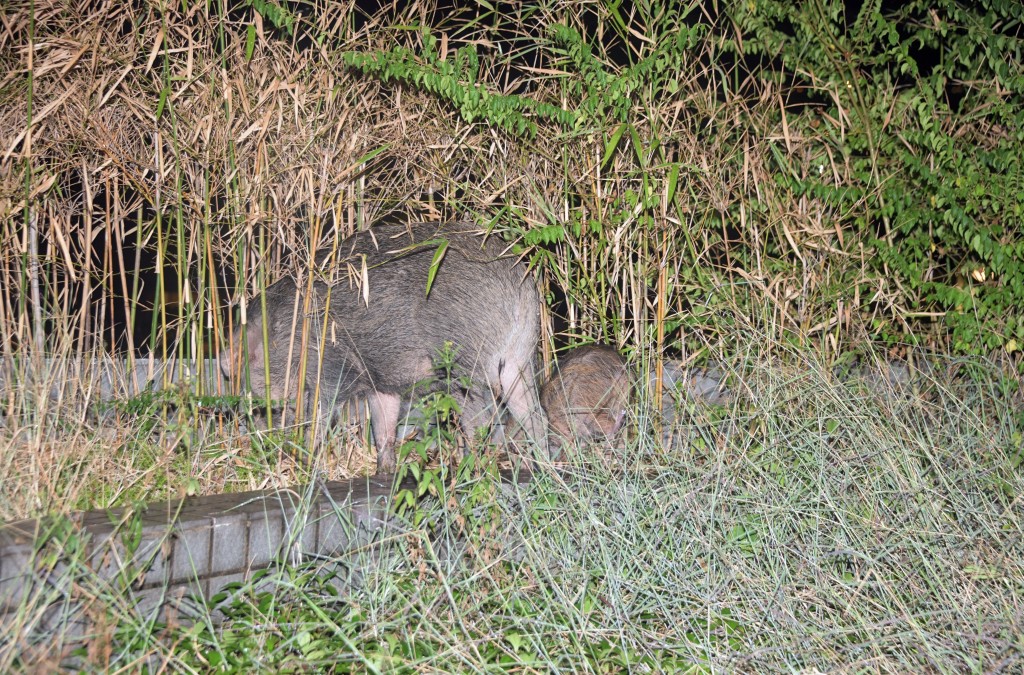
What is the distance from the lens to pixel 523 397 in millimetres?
3668

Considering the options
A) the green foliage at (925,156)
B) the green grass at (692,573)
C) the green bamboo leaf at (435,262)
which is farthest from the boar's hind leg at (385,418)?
the green foliage at (925,156)

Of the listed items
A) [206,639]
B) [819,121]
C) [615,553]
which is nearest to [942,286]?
[819,121]

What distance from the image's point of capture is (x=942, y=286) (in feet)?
12.8

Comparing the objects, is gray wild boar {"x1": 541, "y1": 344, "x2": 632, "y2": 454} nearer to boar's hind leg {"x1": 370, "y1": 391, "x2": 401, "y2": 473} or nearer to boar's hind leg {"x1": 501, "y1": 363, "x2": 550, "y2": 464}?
boar's hind leg {"x1": 501, "y1": 363, "x2": 550, "y2": 464}

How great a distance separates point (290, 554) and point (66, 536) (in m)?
0.62

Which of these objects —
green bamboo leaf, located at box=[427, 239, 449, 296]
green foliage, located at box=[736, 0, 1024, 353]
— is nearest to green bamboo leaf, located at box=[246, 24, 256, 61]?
green bamboo leaf, located at box=[427, 239, 449, 296]

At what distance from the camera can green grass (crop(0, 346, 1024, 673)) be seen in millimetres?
2340

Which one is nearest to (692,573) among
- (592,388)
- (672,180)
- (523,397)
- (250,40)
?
(592,388)

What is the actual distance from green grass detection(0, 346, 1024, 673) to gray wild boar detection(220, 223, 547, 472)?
0.56 meters

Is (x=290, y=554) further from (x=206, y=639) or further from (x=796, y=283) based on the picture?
(x=796, y=283)

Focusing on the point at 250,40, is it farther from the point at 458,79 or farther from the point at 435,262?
the point at 435,262

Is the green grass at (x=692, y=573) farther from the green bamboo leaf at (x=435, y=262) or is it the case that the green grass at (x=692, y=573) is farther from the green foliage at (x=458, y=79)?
the green foliage at (x=458, y=79)

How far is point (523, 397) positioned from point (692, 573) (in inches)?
45.9

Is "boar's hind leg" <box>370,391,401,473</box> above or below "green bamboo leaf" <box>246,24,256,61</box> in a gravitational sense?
below
